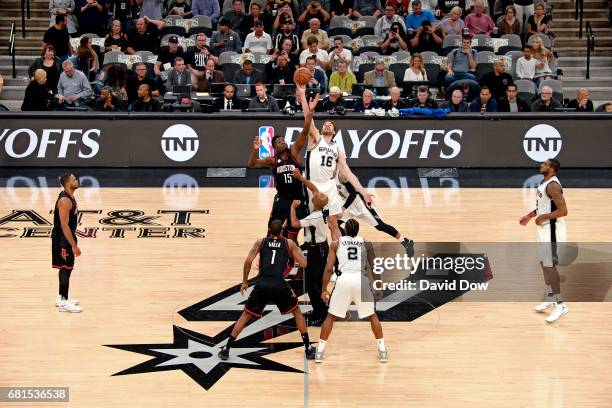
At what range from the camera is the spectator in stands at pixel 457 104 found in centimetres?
2262

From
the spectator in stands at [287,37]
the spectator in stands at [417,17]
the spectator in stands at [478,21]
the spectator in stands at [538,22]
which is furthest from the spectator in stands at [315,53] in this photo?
the spectator in stands at [538,22]

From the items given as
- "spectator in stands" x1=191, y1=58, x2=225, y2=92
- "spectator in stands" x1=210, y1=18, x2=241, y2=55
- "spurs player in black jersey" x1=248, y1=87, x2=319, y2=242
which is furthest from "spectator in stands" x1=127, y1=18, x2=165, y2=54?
"spurs player in black jersey" x1=248, y1=87, x2=319, y2=242

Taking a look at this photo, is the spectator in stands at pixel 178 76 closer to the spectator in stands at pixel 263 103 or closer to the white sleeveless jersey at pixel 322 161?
the spectator in stands at pixel 263 103

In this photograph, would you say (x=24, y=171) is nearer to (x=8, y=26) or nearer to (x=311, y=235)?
(x=8, y=26)

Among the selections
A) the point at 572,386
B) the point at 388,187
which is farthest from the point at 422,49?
the point at 572,386

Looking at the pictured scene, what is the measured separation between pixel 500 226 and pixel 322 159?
4.49 m

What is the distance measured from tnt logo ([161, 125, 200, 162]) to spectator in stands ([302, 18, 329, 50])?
3.82m

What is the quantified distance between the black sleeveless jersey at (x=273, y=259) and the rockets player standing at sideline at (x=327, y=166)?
2.85 m

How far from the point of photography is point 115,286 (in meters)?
15.1

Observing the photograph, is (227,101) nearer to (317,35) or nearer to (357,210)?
(317,35)

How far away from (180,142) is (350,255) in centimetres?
1105

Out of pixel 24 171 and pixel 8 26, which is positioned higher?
→ pixel 8 26

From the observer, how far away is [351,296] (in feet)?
39.0

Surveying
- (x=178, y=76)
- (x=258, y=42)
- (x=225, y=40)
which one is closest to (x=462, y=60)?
(x=258, y=42)
